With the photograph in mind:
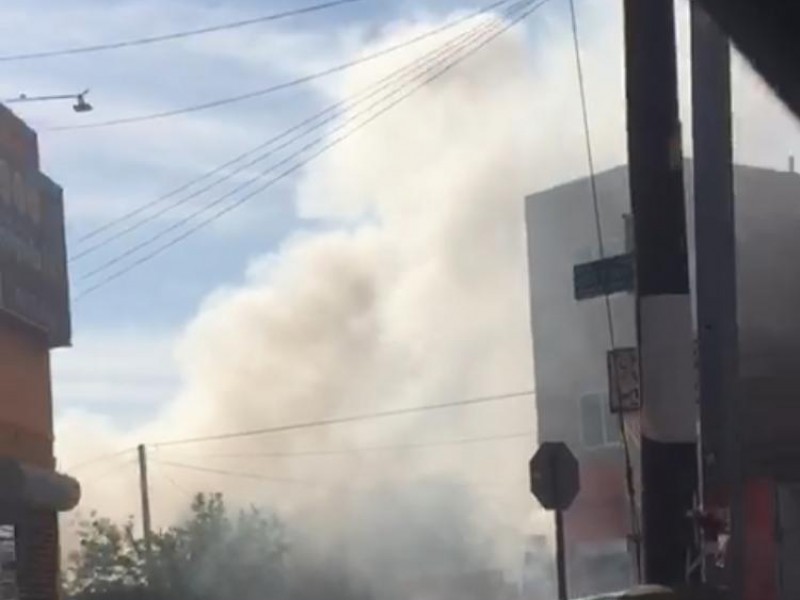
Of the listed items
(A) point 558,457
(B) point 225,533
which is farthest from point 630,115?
(B) point 225,533

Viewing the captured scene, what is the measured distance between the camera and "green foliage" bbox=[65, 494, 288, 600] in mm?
37844

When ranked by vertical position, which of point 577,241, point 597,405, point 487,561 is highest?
point 577,241

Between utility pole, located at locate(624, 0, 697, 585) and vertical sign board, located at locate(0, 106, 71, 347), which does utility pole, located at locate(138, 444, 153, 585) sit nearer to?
vertical sign board, located at locate(0, 106, 71, 347)

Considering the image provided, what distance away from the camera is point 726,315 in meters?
10.7

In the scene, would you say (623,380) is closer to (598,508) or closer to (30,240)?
(30,240)

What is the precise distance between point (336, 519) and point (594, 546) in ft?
60.8

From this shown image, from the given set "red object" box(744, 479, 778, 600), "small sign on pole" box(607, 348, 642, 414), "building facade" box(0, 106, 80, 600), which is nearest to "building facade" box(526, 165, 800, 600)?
"red object" box(744, 479, 778, 600)

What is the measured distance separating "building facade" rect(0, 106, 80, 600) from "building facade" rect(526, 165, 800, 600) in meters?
9.37

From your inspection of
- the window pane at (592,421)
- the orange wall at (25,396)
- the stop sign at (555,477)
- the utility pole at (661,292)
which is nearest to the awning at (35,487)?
the orange wall at (25,396)

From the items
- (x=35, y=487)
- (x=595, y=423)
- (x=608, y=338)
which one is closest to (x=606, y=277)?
(x=35, y=487)

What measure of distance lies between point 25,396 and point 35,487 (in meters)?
1.19

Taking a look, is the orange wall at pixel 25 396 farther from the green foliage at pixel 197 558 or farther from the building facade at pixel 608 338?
the green foliage at pixel 197 558

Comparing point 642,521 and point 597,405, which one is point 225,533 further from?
point 642,521

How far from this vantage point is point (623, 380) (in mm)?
10992
